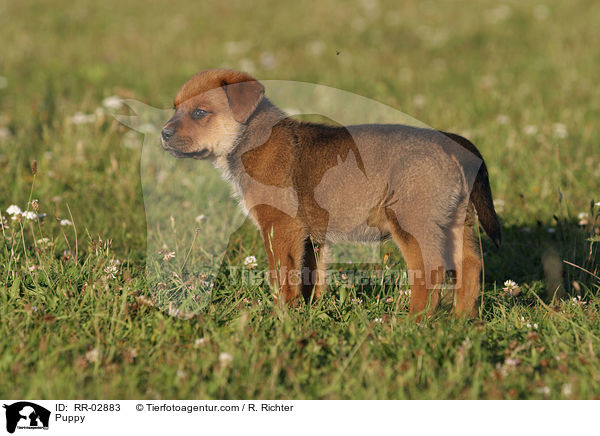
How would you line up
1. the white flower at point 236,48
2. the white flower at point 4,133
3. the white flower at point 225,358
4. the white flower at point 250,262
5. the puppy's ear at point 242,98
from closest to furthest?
the white flower at point 225,358, the puppy's ear at point 242,98, the white flower at point 250,262, the white flower at point 4,133, the white flower at point 236,48

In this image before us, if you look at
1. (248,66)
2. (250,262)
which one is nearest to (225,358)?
(250,262)

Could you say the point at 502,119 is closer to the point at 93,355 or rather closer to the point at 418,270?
the point at 418,270

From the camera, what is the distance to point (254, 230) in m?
5.08

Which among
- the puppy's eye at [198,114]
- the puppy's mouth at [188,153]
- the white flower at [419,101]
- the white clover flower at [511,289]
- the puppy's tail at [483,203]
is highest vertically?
the white flower at [419,101]

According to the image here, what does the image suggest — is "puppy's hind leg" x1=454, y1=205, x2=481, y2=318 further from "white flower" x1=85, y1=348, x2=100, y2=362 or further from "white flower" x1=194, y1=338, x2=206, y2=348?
"white flower" x1=85, y1=348, x2=100, y2=362

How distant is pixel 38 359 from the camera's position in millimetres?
3135

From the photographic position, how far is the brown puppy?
144 inches

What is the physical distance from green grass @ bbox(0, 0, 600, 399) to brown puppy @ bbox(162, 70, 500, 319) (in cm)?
29

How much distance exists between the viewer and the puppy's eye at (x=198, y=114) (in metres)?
4.13

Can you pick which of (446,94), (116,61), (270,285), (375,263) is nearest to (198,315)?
(270,285)

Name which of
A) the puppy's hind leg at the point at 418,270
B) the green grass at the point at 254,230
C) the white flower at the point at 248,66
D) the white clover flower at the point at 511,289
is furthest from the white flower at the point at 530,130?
the white flower at the point at 248,66

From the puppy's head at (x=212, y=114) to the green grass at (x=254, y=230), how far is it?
815 millimetres
